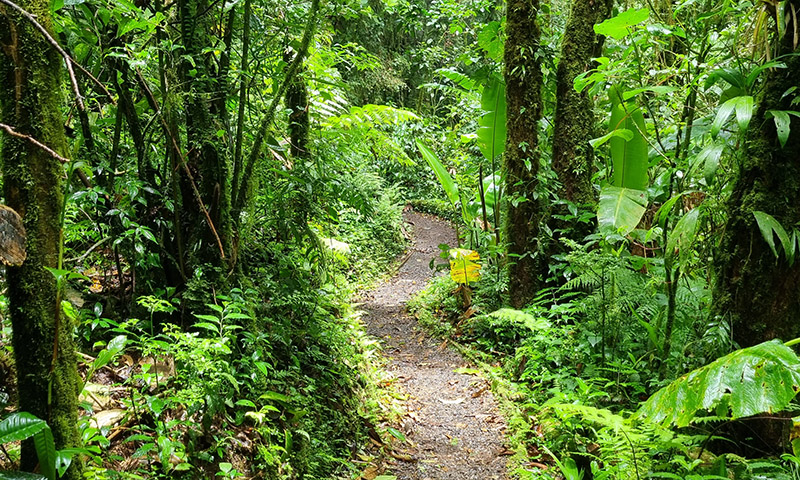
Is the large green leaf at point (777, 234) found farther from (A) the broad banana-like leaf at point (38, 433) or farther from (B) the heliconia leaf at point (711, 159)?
(A) the broad banana-like leaf at point (38, 433)

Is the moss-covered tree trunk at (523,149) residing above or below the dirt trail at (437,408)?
above

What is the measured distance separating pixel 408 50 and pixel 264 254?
13737 mm

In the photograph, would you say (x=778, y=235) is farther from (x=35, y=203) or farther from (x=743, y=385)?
(x=35, y=203)

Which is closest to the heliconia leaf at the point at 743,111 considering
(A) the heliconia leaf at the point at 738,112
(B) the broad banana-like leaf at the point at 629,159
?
(A) the heliconia leaf at the point at 738,112

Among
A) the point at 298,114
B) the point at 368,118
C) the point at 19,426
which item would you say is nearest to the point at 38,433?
the point at 19,426

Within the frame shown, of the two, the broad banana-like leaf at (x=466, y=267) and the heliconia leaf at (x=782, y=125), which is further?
the broad banana-like leaf at (x=466, y=267)

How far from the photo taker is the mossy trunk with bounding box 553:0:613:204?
5.45 m

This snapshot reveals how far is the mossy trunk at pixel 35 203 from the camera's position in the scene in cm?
147

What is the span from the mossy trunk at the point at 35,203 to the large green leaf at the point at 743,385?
2.31 meters

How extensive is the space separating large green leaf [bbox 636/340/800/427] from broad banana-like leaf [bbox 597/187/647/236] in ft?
6.37

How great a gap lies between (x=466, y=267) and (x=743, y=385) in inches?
181

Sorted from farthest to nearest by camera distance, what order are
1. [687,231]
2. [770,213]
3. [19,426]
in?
[687,231] → [770,213] → [19,426]

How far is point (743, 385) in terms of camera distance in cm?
176

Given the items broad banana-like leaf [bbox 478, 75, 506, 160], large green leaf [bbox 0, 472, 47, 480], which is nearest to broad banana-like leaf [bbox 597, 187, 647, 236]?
broad banana-like leaf [bbox 478, 75, 506, 160]
